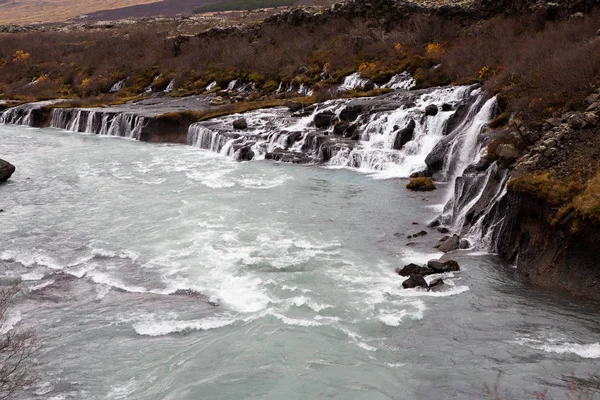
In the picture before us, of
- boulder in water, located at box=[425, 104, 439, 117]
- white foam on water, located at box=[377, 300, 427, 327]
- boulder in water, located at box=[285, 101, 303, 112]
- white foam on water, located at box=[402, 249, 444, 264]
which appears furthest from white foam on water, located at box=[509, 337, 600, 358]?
boulder in water, located at box=[285, 101, 303, 112]

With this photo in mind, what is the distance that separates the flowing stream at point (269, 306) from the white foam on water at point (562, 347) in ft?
0.15

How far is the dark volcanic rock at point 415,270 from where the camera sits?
19.1 m

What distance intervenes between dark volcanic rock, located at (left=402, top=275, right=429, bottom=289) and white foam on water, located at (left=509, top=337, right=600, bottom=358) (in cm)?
372

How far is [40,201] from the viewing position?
98.3ft

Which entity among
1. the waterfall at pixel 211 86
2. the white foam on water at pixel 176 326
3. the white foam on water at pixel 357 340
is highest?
the waterfall at pixel 211 86

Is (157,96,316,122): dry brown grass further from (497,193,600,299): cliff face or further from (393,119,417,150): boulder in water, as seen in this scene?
(497,193,600,299): cliff face

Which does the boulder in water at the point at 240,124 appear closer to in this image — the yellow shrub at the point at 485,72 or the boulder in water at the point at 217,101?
the boulder in water at the point at 217,101

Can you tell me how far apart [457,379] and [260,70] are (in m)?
56.9

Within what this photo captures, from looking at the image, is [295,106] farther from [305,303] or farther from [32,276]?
[305,303]

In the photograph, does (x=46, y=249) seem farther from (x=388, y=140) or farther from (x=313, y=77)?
(x=313, y=77)

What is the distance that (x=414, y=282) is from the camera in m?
18.2

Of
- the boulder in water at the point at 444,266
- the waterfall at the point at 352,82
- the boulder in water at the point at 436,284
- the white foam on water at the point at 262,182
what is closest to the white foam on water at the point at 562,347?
the boulder in water at the point at 436,284

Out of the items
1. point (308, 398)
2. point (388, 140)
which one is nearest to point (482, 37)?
point (388, 140)

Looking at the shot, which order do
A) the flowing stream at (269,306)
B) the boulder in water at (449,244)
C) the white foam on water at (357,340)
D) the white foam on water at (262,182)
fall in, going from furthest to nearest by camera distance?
the white foam on water at (262,182), the boulder in water at (449,244), the white foam on water at (357,340), the flowing stream at (269,306)
